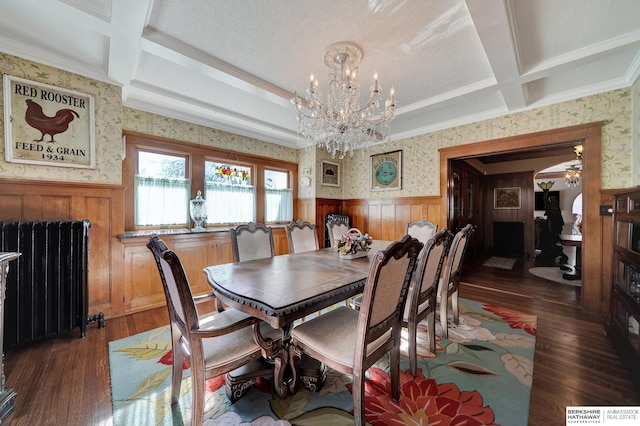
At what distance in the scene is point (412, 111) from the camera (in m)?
3.30

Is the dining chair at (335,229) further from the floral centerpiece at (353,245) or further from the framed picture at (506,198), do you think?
the framed picture at (506,198)

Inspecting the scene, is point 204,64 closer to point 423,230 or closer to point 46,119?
point 46,119

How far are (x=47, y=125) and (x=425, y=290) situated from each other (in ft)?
12.2

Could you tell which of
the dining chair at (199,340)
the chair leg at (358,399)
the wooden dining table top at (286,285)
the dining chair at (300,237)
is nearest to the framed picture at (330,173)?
the dining chair at (300,237)

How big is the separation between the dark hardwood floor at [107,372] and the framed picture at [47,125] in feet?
5.58

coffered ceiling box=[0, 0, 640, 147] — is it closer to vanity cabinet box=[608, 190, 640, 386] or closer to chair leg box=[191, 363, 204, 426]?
vanity cabinet box=[608, 190, 640, 386]

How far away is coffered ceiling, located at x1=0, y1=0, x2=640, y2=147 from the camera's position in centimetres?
164

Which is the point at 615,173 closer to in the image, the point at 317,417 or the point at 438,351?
the point at 438,351

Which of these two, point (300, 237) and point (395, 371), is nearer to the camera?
point (395, 371)

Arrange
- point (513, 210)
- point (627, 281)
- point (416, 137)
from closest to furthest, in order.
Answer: point (627, 281) → point (416, 137) → point (513, 210)

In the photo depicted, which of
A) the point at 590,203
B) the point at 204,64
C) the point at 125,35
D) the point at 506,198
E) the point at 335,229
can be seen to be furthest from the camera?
the point at 506,198

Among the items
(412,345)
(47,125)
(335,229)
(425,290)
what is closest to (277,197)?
(335,229)

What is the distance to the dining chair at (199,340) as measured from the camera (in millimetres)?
1184

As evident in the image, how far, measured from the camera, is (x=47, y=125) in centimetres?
228
